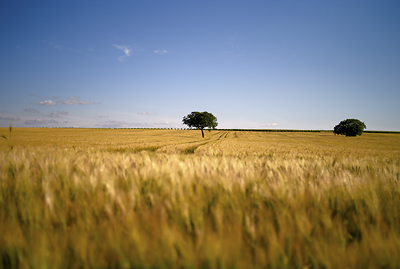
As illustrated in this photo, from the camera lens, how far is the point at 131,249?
0.75 meters

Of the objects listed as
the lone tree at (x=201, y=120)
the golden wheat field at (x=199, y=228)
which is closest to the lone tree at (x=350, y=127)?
the lone tree at (x=201, y=120)

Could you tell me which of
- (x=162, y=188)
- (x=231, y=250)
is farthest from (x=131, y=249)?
(x=162, y=188)

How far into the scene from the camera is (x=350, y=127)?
49.5 meters

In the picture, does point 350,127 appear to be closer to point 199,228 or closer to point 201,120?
point 201,120

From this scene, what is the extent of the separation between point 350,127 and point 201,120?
4101cm

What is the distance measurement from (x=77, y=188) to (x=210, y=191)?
1094 mm

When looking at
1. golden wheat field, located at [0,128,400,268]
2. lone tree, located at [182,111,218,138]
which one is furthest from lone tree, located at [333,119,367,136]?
golden wheat field, located at [0,128,400,268]

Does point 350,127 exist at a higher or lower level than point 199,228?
higher

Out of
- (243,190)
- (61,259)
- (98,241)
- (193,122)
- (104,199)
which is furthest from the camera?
(193,122)

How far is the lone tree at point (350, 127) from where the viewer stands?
49094 millimetres

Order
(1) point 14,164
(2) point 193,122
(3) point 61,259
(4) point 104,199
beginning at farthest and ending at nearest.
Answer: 1. (2) point 193,122
2. (1) point 14,164
3. (4) point 104,199
4. (3) point 61,259

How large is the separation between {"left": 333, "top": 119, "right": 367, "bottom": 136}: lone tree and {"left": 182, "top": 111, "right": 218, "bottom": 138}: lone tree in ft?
117

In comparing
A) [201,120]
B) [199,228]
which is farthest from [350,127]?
[199,228]

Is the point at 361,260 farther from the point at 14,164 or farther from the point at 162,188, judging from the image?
the point at 14,164
